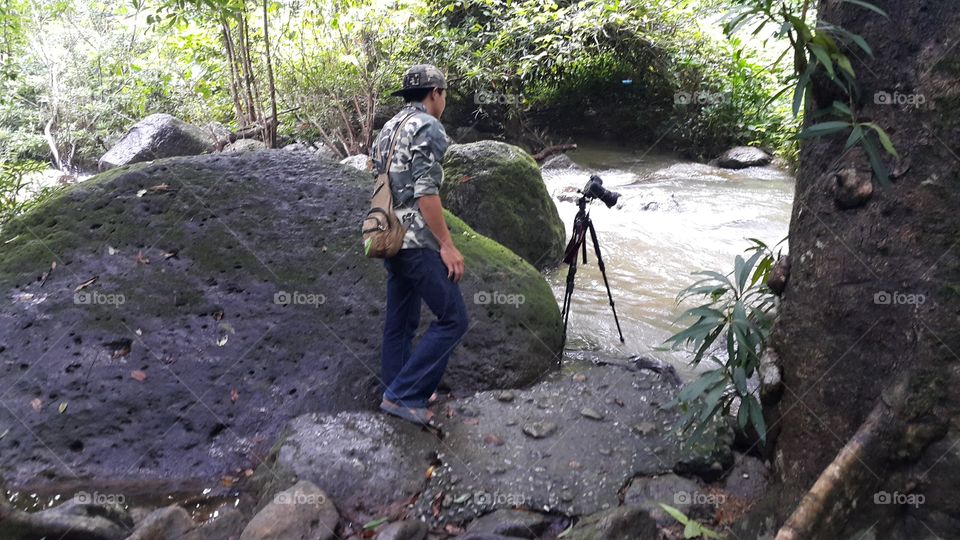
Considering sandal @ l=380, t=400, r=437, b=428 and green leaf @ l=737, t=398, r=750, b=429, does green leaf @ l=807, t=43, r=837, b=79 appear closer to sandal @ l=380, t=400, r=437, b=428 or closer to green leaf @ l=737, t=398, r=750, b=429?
green leaf @ l=737, t=398, r=750, b=429

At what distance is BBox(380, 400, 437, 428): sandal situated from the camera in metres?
3.08

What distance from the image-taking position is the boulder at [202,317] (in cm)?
309

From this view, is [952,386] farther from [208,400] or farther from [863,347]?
[208,400]

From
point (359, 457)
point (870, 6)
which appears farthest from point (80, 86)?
point (870, 6)

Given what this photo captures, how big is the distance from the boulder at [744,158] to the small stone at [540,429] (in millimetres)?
9192

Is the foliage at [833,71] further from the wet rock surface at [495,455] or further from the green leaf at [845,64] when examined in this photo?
the wet rock surface at [495,455]

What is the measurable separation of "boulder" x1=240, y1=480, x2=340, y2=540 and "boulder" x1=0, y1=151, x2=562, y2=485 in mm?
637

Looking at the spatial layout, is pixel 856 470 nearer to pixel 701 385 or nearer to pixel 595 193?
pixel 701 385

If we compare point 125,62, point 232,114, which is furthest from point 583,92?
point 125,62

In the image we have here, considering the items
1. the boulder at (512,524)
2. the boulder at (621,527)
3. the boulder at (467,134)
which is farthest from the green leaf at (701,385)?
the boulder at (467,134)

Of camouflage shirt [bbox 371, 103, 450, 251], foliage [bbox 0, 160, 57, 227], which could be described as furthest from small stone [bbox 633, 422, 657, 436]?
foliage [bbox 0, 160, 57, 227]

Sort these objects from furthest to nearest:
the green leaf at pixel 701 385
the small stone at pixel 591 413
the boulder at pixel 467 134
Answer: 1. the boulder at pixel 467 134
2. the small stone at pixel 591 413
3. the green leaf at pixel 701 385

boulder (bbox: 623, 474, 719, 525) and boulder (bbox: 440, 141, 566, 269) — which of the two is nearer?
boulder (bbox: 623, 474, 719, 525)

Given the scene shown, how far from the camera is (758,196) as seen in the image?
914cm
